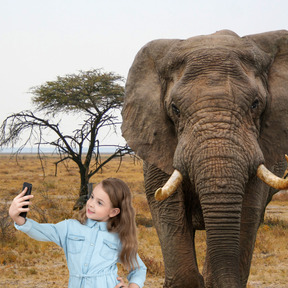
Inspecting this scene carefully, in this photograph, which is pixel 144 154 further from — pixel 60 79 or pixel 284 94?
pixel 60 79

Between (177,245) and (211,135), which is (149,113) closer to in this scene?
(211,135)

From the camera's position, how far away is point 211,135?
132 inches

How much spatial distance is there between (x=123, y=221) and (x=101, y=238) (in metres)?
0.16

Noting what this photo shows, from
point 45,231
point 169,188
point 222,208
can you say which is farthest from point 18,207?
point 222,208

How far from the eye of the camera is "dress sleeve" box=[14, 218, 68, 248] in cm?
240

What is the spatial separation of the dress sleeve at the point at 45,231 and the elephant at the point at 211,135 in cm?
92

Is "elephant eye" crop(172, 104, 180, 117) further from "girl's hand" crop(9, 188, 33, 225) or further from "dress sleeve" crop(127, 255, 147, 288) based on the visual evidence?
"girl's hand" crop(9, 188, 33, 225)

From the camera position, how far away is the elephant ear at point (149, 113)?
3.98m

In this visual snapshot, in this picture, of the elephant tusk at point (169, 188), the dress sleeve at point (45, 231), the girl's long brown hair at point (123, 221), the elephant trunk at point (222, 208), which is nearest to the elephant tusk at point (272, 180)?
the elephant trunk at point (222, 208)

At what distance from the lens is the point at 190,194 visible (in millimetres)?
4074

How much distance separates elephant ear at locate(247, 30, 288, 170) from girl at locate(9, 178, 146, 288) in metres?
1.73

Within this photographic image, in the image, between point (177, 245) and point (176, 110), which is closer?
point (176, 110)

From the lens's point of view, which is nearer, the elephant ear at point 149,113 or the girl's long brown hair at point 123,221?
the girl's long brown hair at point 123,221

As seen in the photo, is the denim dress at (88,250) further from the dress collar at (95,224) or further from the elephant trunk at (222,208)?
the elephant trunk at (222,208)
